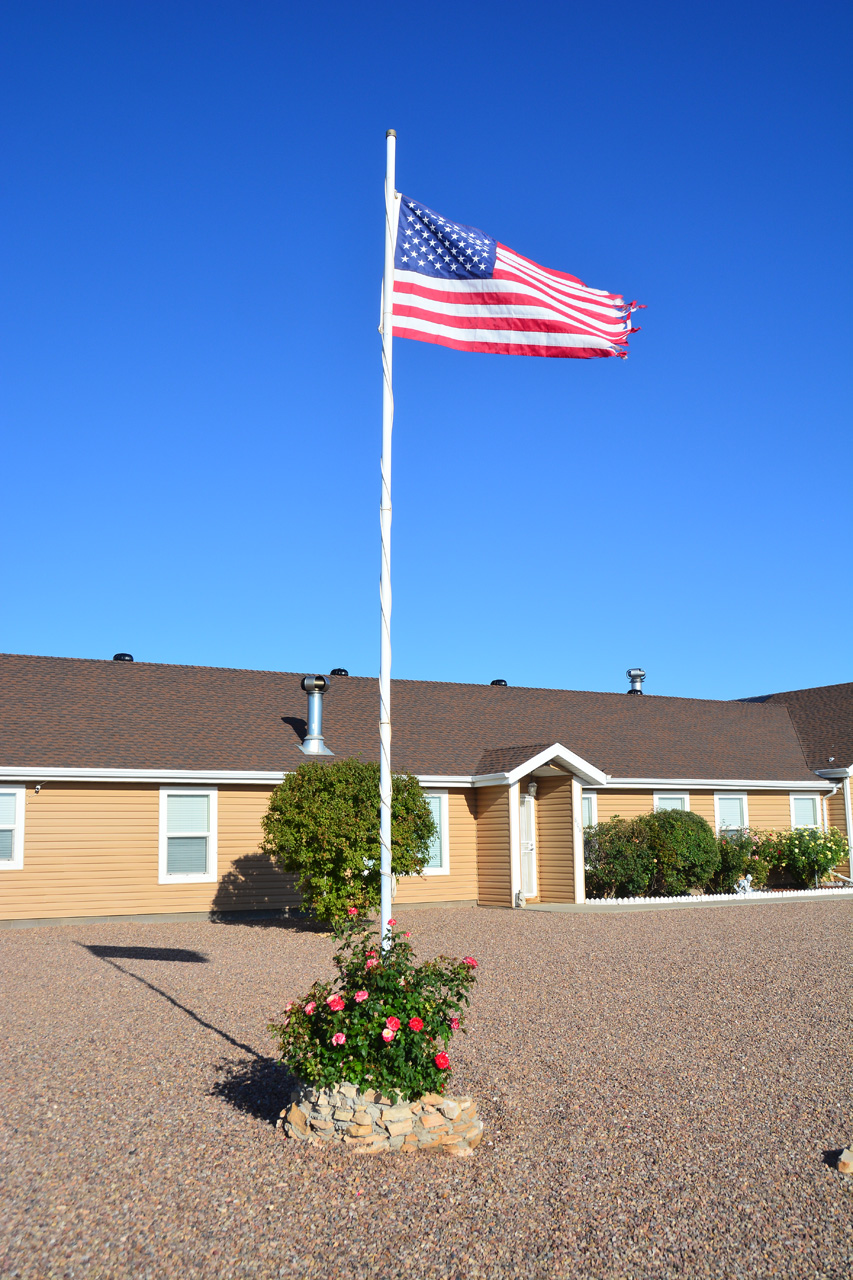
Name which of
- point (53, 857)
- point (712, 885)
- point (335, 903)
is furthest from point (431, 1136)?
point (712, 885)

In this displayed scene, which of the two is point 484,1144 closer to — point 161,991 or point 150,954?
point 161,991

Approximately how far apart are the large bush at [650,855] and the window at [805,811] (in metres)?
4.19

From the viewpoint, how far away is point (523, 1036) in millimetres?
8188

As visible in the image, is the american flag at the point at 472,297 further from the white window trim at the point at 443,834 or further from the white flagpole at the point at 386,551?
the white window trim at the point at 443,834

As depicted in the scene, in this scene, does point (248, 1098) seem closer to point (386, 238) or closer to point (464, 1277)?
point (464, 1277)

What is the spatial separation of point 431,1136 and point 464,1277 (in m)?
1.43

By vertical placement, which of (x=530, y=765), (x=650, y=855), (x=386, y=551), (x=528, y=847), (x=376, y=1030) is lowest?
(x=376, y=1030)

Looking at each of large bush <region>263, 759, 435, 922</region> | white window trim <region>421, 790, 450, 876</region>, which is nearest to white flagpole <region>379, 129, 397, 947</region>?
large bush <region>263, 759, 435, 922</region>

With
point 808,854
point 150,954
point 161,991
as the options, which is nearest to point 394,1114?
point 161,991

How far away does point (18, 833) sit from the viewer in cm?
1655

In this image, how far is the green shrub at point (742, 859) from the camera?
21797mm

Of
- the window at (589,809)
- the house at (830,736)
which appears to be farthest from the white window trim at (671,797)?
the house at (830,736)

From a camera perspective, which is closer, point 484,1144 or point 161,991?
point 484,1144

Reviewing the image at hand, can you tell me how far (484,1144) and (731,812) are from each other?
19185 millimetres
